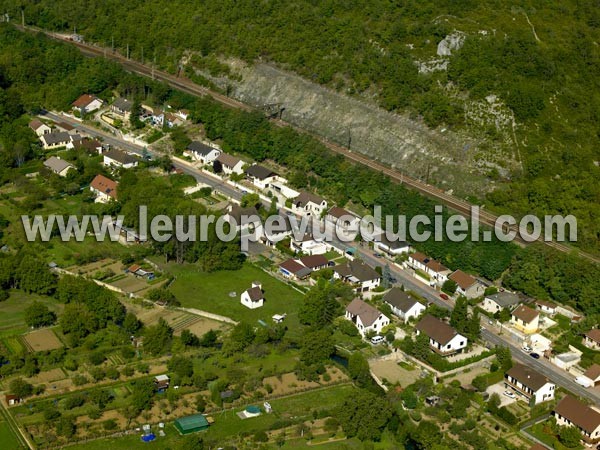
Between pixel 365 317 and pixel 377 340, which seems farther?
pixel 365 317

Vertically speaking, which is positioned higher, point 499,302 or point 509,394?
point 499,302

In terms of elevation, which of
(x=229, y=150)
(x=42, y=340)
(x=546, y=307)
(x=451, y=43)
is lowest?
(x=42, y=340)

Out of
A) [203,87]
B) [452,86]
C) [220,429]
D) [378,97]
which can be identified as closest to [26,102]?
[203,87]

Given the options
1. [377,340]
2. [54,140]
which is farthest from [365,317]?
[54,140]

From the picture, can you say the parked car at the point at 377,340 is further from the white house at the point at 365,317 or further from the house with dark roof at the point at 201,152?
the house with dark roof at the point at 201,152

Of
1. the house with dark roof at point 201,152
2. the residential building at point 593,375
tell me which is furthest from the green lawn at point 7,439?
the house with dark roof at point 201,152

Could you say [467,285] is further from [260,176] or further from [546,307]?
[260,176]
